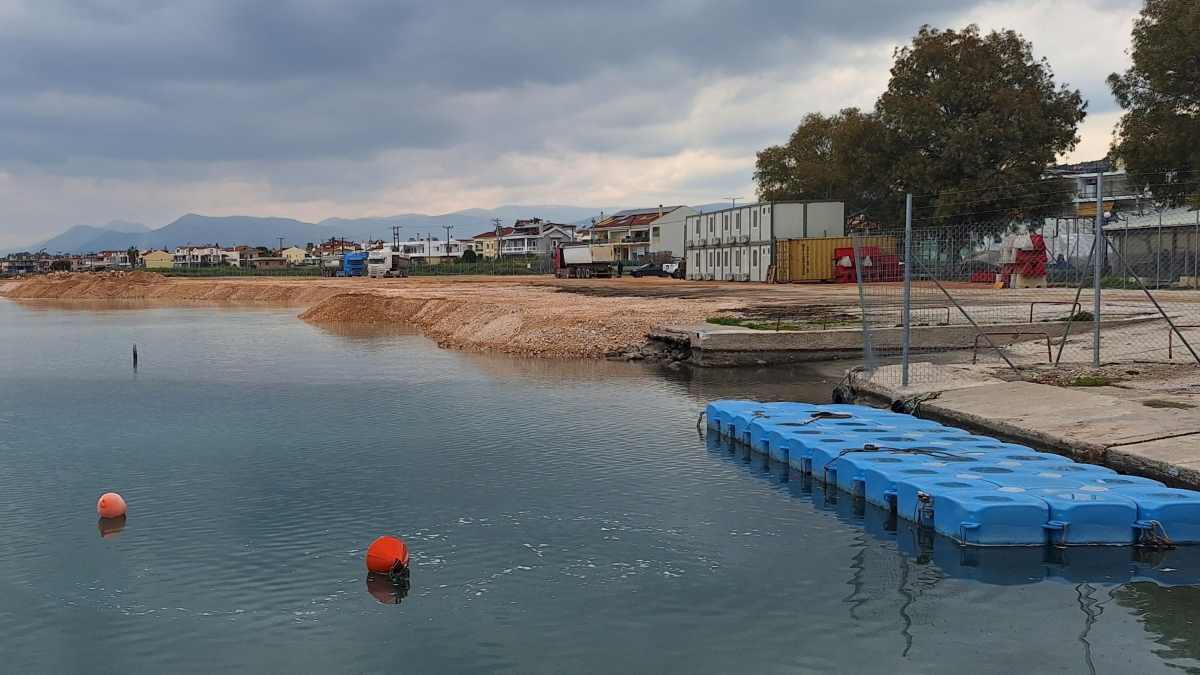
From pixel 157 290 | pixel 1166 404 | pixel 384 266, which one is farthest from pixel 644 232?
pixel 1166 404

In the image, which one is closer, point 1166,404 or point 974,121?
point 1166,404

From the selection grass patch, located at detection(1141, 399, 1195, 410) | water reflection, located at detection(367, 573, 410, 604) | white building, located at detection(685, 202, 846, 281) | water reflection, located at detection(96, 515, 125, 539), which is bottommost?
water reflection, located at detection(367, 573, 410, 604)

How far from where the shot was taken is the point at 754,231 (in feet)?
245

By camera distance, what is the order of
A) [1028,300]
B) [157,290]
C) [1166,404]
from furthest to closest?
1. [157,290]
2. [1028,300]
3. [1166,404]

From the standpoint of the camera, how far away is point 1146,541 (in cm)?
1098

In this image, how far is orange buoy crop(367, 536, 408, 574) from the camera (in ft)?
34.1

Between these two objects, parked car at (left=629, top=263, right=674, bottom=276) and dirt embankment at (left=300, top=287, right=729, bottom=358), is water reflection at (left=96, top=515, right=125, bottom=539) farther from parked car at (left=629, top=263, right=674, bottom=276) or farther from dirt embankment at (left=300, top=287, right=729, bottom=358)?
parked car at (left=629, top=263, right=674, bottom=276)

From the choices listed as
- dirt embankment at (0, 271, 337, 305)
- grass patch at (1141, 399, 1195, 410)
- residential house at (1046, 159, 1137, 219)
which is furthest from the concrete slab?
dirt embankment at (0, 271, 337, 305)

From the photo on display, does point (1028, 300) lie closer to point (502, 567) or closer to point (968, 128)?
point (502, 567)

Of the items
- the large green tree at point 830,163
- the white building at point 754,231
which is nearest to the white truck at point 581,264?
the white building at point 754,231

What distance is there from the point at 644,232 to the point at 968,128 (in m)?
93.3

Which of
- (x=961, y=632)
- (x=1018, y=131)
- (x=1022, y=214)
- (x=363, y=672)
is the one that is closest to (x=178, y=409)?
(x=363, y=672)

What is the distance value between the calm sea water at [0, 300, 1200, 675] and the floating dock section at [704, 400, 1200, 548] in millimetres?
320

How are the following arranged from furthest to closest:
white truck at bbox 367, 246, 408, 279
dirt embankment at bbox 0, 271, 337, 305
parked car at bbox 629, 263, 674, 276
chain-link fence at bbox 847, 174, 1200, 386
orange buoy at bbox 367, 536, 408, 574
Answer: white truck at bbox 367, 246, 408, 279 → parked car at bbox 629, 263, 674, 276 → dirt embankment at bbox 0, 271, 337, 305 → chain-link fence at bbox 847, 174, 1200, 386 → orange buoy at bbox 367, 536, 408, 574
